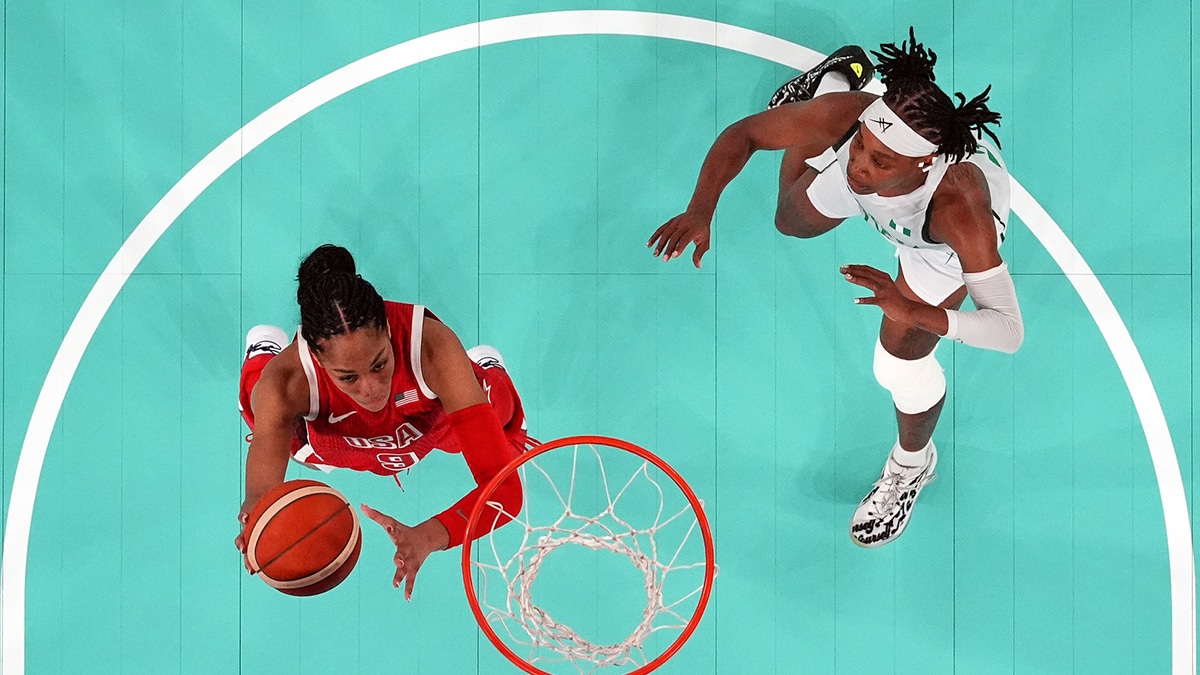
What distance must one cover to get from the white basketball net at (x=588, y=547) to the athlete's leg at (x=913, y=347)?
84 cm

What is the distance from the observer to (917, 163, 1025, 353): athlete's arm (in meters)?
2.22

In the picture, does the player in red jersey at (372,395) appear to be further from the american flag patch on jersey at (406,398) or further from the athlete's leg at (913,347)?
the athlete's leg at (913,347)

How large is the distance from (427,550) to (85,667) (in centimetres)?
189

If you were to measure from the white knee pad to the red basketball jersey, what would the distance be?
4.08 ft

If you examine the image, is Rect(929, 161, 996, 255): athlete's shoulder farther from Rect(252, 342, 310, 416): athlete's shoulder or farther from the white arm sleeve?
Rect(252, 342, 310, 416): athlete's shoulder

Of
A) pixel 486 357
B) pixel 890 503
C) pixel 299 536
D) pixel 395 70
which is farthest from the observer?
pixel 395 70

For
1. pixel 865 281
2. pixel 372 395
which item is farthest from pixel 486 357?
pixel 865 281

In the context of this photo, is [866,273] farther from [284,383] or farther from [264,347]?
[264,347]

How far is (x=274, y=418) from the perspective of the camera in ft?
7.75

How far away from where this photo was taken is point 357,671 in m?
3.15

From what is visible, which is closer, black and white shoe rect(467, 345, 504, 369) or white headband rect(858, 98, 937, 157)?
white headband rect(858, 98, 937, 157)

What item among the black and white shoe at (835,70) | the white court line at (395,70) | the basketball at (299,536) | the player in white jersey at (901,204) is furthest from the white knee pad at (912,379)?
the basketball at (299,536)

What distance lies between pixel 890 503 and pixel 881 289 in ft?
3.97

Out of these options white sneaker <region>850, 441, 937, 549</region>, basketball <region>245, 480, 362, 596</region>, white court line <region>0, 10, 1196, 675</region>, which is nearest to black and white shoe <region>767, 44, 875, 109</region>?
white court line <region>0, 10, 1196, 675</region>
